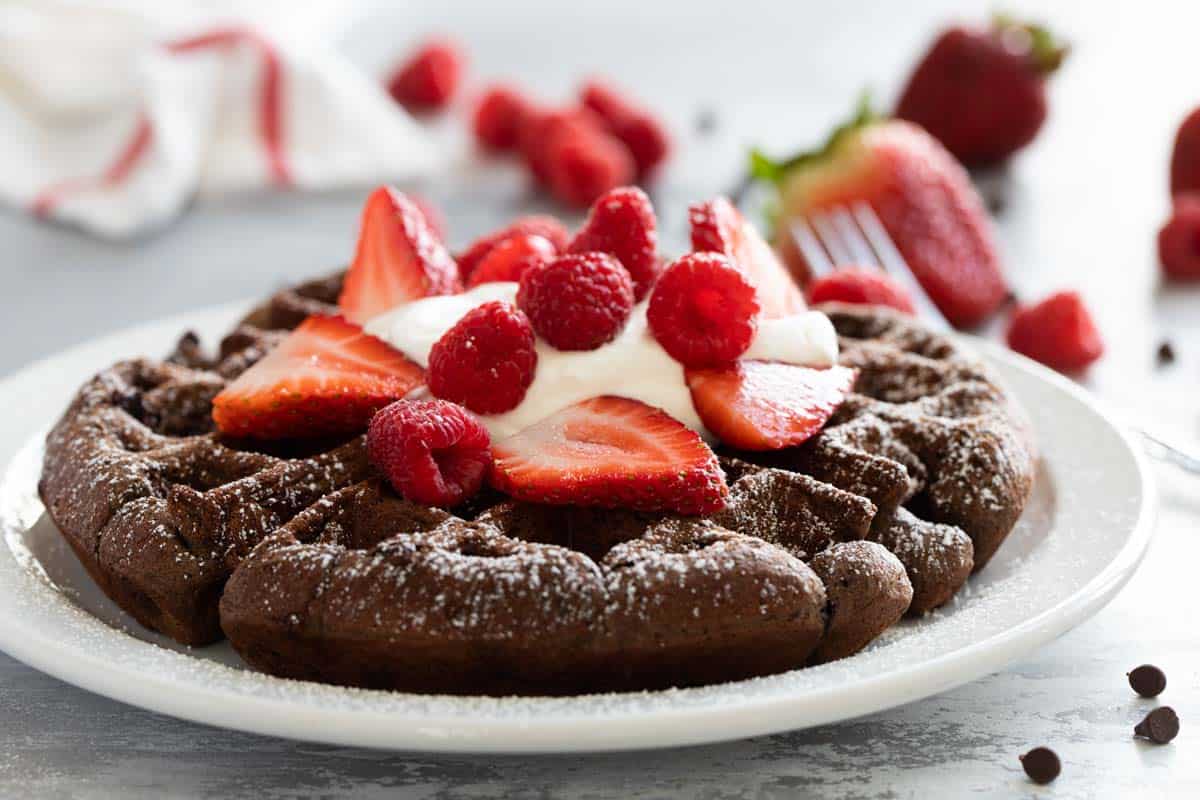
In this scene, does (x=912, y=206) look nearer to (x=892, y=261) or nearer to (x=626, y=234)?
(x=892, y=261)

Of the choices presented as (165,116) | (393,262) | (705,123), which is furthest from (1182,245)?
(165,116)

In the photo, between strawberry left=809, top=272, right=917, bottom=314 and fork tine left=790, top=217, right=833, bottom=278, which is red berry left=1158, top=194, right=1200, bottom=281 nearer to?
fork tine left=790, top=217, right=833, bottom=278

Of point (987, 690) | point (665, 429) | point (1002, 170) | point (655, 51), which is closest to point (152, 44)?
point (655, 51)

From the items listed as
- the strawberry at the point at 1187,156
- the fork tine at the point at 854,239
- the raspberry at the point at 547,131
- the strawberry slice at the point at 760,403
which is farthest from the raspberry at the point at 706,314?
the strawberry at the point at 1187,156

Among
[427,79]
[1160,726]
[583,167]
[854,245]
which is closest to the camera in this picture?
[1160,726]

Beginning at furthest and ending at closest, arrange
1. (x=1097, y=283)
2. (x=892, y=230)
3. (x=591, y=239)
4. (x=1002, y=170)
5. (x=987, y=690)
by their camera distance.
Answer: (x=1002, y=170) → (x=1097, y=283) → (x=892, y=230) → (x=591, y=239) → (x=987, y=690)

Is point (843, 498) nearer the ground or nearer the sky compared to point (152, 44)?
nearer the ground

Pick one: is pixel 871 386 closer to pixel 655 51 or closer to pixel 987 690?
pixel 987 690
